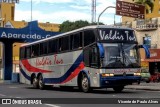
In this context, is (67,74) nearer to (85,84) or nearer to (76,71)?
(76,71)

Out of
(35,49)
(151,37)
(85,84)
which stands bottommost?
(85,84)

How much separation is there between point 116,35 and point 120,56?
128cm

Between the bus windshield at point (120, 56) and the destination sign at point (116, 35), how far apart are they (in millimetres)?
325

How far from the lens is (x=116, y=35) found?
75.4 ft

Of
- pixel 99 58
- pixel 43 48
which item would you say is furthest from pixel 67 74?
pixel 43 48

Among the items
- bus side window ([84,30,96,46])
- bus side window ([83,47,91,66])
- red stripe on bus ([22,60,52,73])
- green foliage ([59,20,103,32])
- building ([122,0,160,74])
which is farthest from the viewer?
green foliage ([59,20,103,32])

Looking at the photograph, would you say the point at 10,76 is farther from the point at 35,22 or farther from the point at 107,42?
the point at 107,42

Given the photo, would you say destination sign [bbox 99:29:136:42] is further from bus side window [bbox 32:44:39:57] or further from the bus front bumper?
bus side window [bbox 32:44:39:57]

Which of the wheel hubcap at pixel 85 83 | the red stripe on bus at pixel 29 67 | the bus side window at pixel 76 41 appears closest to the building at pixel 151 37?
the red stripe on bus at pixel 29 67

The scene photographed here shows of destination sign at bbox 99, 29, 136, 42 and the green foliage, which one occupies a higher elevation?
the green foliage

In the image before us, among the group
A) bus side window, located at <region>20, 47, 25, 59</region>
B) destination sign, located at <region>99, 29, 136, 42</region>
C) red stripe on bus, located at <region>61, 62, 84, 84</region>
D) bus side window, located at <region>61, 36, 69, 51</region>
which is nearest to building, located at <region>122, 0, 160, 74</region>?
bus side window, located at <region>20, 47, 25, 59</region>

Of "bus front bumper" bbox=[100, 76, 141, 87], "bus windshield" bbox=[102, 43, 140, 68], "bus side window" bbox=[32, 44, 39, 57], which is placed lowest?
"bus front bumper" bbox=[100, 76, 141, 87]

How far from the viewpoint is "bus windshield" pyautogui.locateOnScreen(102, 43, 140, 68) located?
22.2m

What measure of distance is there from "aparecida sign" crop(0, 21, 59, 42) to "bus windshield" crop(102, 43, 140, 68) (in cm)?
2633
